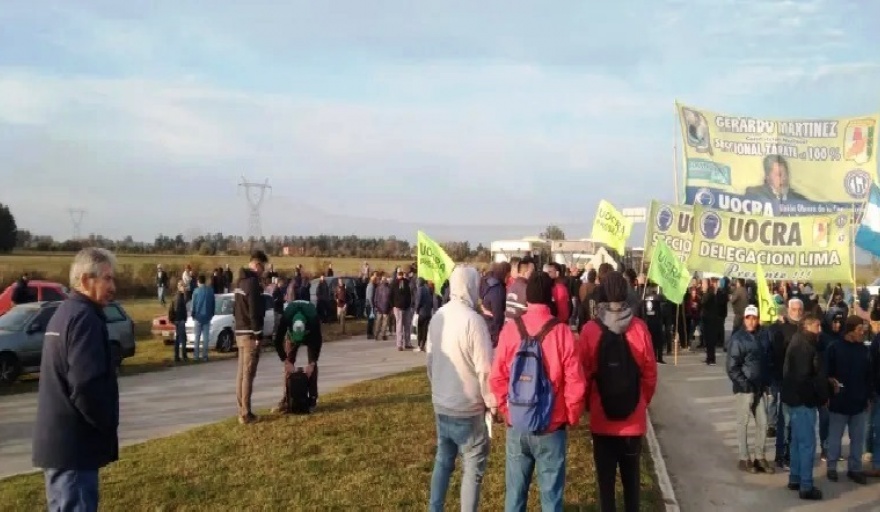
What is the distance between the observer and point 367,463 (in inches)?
342

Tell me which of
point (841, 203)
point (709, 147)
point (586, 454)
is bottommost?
point (586, 454)

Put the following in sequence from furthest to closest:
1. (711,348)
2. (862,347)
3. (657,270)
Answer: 1. (711,348)
2. (657,270)
3. (862,347)

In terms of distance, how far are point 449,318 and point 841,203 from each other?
54.4 ft

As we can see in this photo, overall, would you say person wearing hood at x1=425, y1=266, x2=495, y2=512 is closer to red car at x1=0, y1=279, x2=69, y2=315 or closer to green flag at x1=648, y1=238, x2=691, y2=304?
green flag at x1=648, y1=238, x2=691, y2=304

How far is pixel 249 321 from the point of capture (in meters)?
10.6

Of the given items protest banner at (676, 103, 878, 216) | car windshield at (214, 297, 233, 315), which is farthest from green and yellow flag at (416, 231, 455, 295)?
car windshield at (214, 297, 233, 315)

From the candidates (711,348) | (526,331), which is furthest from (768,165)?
(526,331)

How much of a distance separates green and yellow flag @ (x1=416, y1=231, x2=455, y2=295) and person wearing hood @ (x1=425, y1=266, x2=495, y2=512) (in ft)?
28.1

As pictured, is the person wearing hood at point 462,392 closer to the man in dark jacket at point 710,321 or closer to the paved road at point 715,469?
the paved road at point 715,469

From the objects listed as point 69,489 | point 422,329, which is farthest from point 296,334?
point 422,329

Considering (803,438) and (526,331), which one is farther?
(803,438)

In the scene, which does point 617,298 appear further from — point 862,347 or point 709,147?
point 709,147

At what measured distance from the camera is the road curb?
780 cm

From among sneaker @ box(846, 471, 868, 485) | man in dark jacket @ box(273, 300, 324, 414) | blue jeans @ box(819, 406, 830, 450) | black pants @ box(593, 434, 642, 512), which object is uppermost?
man in dark jacket @ box(273, 300, 324, 414)
